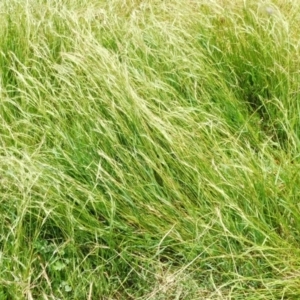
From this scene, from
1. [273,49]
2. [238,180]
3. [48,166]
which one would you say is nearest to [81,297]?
[48,166]

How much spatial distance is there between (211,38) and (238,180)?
3.30ft

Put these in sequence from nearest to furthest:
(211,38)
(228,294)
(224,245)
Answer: (228,294) → (224,245) → (211,38)

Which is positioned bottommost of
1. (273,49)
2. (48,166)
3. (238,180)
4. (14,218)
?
(14,218)

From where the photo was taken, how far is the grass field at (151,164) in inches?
58.1

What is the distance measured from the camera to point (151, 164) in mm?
1690

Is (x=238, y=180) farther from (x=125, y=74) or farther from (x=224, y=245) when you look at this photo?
Result: (x=125, y=74)

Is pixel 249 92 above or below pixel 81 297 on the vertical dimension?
above

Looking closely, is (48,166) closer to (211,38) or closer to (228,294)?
(228,294)

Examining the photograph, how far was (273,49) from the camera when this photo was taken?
2248mm

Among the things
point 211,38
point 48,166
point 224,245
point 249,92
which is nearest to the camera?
point 224,245

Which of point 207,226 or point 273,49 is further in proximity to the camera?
point 273,49

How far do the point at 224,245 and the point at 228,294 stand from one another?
157 mm

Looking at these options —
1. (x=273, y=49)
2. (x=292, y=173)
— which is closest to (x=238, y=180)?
(x=292, y=173)

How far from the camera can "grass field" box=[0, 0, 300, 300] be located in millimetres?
1476
